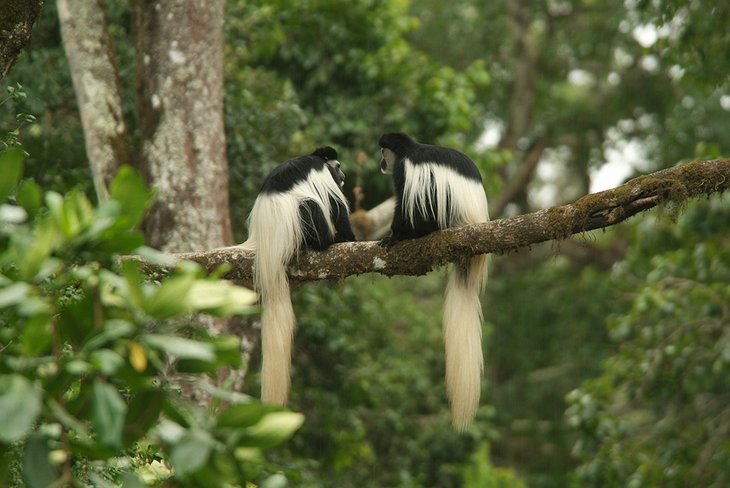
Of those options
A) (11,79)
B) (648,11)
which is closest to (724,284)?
(648,11)

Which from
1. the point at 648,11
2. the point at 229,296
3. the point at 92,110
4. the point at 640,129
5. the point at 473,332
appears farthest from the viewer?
the point at 640,129

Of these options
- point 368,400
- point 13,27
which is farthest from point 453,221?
point 368,400

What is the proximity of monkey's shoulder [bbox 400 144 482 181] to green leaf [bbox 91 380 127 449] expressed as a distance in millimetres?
2607

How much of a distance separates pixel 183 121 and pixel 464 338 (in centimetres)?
180

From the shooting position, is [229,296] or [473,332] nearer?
[229,296]

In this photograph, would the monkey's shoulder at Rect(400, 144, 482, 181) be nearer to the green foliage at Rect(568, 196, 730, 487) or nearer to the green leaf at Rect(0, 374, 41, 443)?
the green foliage at Rect(568, 196, 730, 487)

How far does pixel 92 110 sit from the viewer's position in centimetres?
434

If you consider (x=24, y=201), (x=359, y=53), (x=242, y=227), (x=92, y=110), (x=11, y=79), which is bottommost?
(x=24, y=201)

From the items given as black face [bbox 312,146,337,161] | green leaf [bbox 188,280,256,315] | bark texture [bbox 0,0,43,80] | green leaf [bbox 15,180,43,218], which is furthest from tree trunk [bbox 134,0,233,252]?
green leaf [bbox 188,280,256,315]

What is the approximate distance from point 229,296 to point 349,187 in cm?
470

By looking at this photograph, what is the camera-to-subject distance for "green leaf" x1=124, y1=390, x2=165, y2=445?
5.07ft

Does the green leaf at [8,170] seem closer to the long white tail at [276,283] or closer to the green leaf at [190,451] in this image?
the green leaf at [190,451]

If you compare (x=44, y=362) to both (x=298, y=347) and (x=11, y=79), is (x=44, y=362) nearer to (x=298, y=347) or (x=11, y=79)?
(x=11, y=79)

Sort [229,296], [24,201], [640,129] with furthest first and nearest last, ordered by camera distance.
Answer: [640,129]
[24,201]
[229,296]
